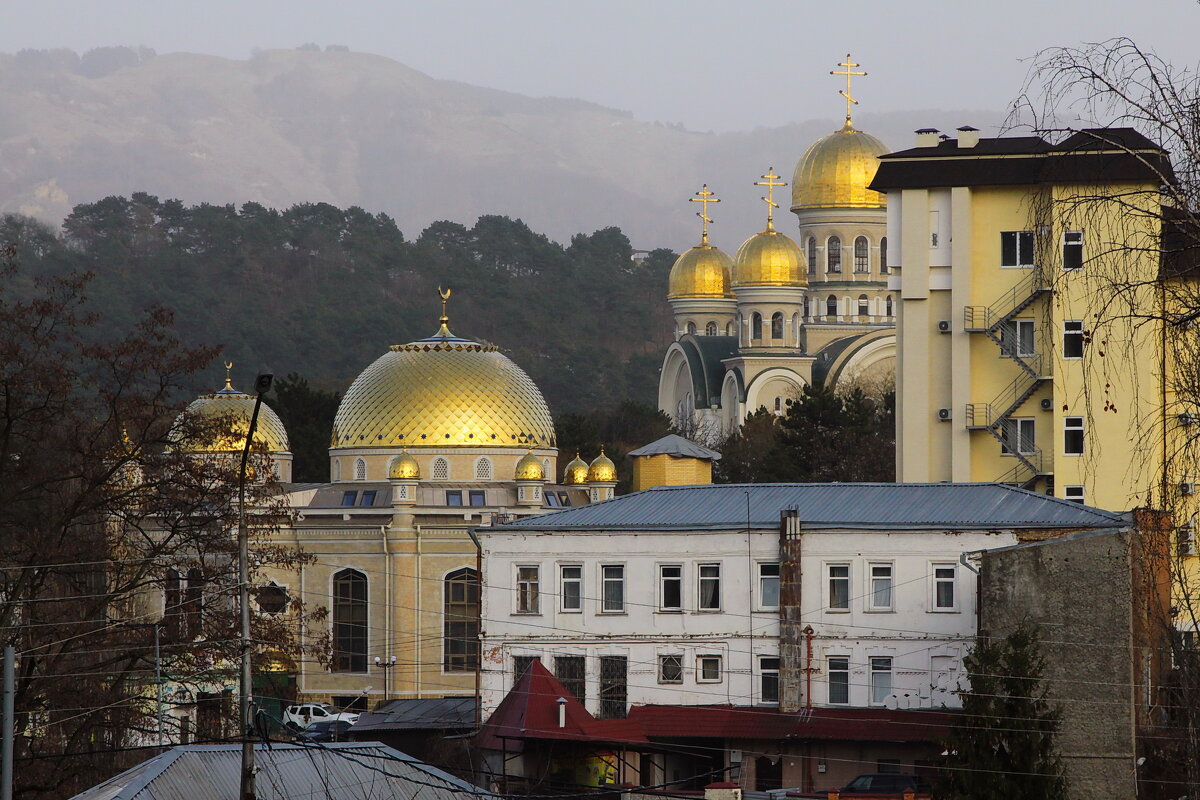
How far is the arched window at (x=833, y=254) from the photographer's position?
309ft

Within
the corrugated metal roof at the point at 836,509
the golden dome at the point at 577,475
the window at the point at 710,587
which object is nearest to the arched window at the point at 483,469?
the golden dome at the point at 577,475

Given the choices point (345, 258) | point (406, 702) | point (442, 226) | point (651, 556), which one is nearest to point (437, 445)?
point (406, 702)

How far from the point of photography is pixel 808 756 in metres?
36.2

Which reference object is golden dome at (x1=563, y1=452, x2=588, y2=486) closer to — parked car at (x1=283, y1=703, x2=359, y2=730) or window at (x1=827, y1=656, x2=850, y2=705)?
parked car at (x1=283, y1=703, x2=359, y2=730)

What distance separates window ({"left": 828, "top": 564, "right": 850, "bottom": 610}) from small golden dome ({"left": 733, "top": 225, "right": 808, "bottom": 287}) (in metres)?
55.7

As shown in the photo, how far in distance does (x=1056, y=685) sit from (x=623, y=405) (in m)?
71.0

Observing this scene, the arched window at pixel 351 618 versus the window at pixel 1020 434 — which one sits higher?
the window at pixel 1020 434

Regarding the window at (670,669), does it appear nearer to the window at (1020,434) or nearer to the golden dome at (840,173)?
the window at (1020,434)

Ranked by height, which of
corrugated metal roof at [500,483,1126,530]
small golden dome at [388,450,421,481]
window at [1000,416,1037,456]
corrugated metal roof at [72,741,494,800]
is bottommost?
corrugated metal roof at [72,741,494,800]

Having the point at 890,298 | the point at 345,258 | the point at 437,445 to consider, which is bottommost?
the point at 437,445

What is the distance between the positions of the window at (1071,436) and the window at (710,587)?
1418 cm

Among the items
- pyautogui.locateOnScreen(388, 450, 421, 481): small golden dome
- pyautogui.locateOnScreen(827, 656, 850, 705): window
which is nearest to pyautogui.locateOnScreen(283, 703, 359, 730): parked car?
pyautogui.locateOnScreen(388, 450, 421, 481): small golden dome

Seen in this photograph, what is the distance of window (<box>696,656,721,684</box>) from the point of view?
3816 centimetres

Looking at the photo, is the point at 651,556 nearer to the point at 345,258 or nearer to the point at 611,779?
the point at 611,779
